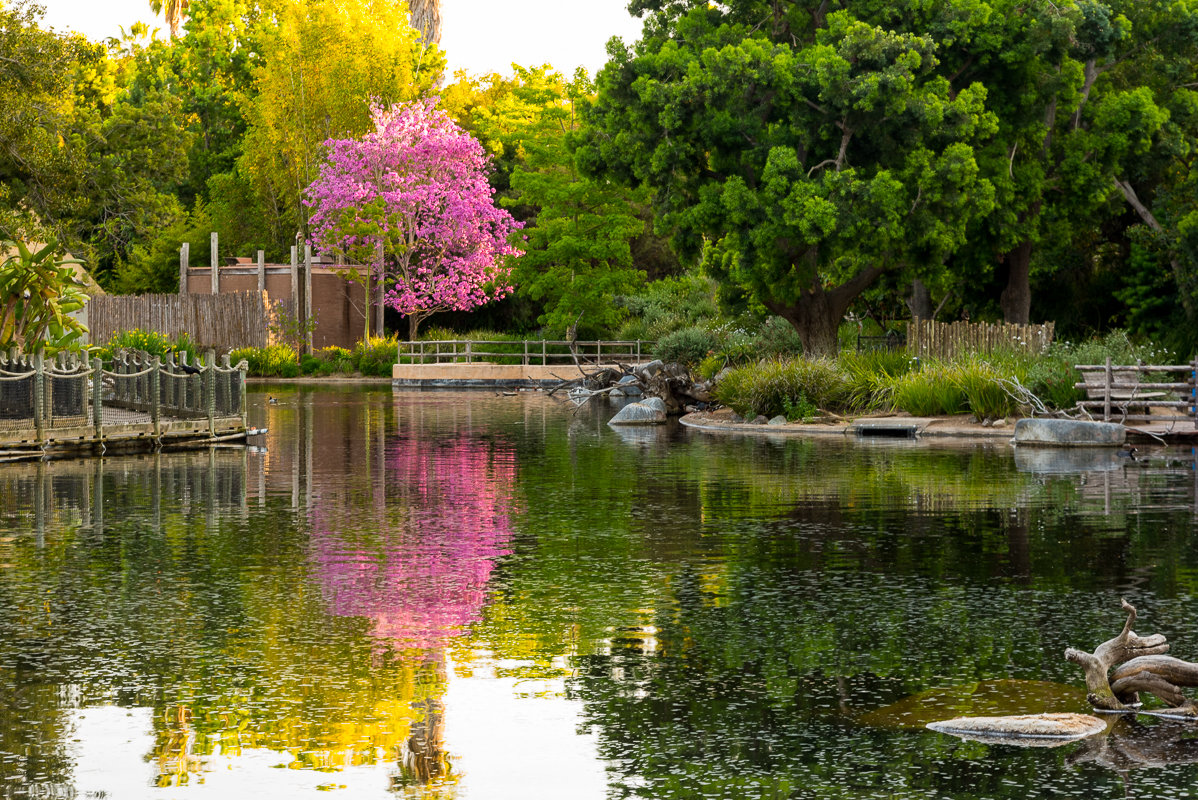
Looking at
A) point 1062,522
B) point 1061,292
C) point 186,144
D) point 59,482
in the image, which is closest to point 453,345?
point 186,144

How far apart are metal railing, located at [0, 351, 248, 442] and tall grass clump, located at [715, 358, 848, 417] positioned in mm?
11019

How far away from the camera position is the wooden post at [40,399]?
2436 cm

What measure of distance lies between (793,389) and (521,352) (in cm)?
2785

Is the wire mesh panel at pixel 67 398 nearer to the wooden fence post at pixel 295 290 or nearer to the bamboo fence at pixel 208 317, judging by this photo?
the bamboo fence at pixel 208 317

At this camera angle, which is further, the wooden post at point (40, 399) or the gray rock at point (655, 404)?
the gray rock at point (655, 404)

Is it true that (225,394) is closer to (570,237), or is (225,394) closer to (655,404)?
(655,404)

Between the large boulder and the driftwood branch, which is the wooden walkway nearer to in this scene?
the large boulder

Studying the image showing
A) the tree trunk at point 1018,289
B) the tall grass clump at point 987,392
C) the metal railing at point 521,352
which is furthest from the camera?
the metal railing at point 521,352

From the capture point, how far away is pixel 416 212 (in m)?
64.1

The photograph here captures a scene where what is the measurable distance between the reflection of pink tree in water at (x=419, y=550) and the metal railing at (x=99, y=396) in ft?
20.8

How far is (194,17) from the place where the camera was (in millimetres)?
85500

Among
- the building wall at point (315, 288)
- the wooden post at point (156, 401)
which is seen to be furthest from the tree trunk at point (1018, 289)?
the building wall at point (315, 288)

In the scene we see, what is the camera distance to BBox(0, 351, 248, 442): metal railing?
24.6 m

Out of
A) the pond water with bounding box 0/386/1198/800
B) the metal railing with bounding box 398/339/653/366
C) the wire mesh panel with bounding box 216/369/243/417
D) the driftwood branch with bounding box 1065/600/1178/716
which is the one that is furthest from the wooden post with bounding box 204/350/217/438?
the metal railing with bounding box 398/339/653/366
